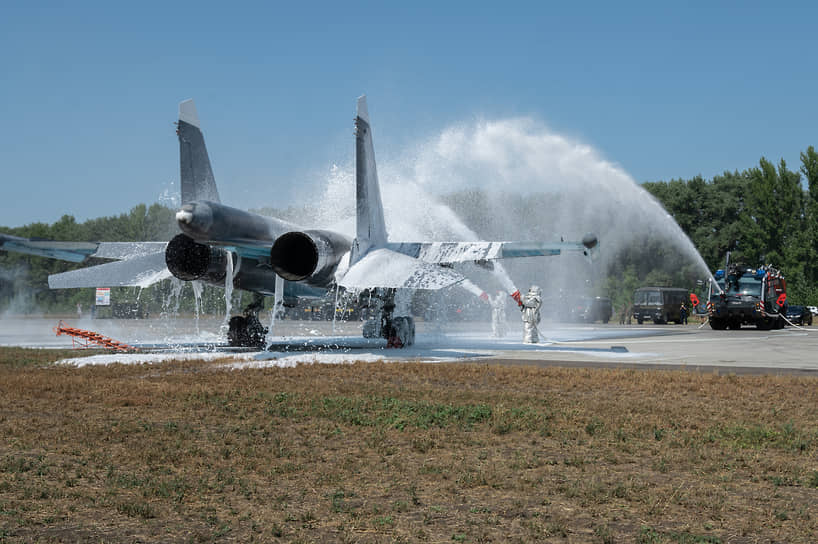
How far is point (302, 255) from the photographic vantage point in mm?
21078

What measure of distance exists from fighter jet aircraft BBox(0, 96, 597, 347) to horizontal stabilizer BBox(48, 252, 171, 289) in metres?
0.03

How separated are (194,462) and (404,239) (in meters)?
22.3

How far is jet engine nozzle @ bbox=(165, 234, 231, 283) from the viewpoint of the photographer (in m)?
21.3

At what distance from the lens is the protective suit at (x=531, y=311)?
87.4 feet

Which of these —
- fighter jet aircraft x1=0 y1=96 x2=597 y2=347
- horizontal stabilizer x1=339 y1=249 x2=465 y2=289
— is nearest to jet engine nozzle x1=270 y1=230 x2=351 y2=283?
fighter jet aircraft x1=0 y1=96 x2=597 y2=347

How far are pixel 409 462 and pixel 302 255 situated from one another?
46.3 feet

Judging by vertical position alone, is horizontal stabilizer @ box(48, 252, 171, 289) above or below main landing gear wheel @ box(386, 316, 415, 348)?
above

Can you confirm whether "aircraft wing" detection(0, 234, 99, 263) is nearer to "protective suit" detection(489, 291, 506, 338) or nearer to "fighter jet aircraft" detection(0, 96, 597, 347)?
"fighter jet aircraft" detection(0, 96, 597, 347)

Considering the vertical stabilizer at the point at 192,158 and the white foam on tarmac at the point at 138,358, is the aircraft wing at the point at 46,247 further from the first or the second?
the white foam on tarmac at the point at 138,358

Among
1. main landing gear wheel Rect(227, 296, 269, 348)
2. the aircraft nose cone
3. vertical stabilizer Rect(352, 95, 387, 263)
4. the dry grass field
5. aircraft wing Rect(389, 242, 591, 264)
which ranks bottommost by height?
the dry grass field

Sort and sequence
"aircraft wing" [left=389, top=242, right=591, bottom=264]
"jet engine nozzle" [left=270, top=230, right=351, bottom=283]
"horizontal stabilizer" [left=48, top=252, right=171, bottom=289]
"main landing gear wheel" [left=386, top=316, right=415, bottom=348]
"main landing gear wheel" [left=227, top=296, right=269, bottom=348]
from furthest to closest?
1. "main landing gear wheel" [left=227, top=296, right=269, bottom=348]
2. "main landing gear wheel" [left=386, top=316, right=415, bottom=348]
3. "horizontal stabilizer" [left=48, top=252, right=171, bottom=289]
4. "aircraft wing" [left=389, top=242, right=591, bottom=264]
5. "jet engine nozzle" [left=270, top=230, right=351, bottom=283]

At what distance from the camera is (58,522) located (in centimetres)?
544

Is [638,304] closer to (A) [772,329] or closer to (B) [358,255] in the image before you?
(A) [772,329]

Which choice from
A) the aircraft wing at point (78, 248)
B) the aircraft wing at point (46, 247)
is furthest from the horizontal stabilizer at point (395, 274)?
the aircraft wing at point (46, 247)
